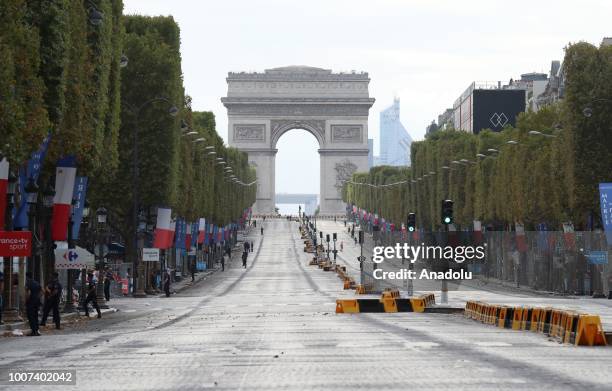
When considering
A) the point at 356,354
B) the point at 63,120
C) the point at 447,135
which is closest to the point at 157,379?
the point at 356,354

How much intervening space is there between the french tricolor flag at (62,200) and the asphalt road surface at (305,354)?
3163 mm

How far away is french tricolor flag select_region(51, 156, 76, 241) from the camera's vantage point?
45781mm

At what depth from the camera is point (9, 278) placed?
43938mm

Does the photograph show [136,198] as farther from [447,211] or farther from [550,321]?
[550,321]

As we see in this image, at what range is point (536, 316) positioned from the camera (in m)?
33.4

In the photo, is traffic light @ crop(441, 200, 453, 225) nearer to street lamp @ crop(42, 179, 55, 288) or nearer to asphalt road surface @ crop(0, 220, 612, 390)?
asphalt road surface @ crop(0, 220, 612, 390)

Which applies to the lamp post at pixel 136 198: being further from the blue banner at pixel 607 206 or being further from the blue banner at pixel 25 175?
the blue banner at pixel 25 175

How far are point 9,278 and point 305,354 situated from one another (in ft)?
71.2

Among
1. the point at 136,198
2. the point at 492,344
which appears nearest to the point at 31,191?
the point at 492,344

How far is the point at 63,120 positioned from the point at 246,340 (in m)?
17.3

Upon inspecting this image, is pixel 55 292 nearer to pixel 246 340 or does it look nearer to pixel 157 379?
pixel 246 340

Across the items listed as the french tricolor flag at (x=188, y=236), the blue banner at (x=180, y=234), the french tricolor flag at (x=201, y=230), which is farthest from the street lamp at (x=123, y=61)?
the french tricolor flag at (x=201, y=230)

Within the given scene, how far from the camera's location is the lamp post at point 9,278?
42281 mm

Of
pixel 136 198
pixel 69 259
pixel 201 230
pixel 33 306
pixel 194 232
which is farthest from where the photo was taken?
pixel 201 230
